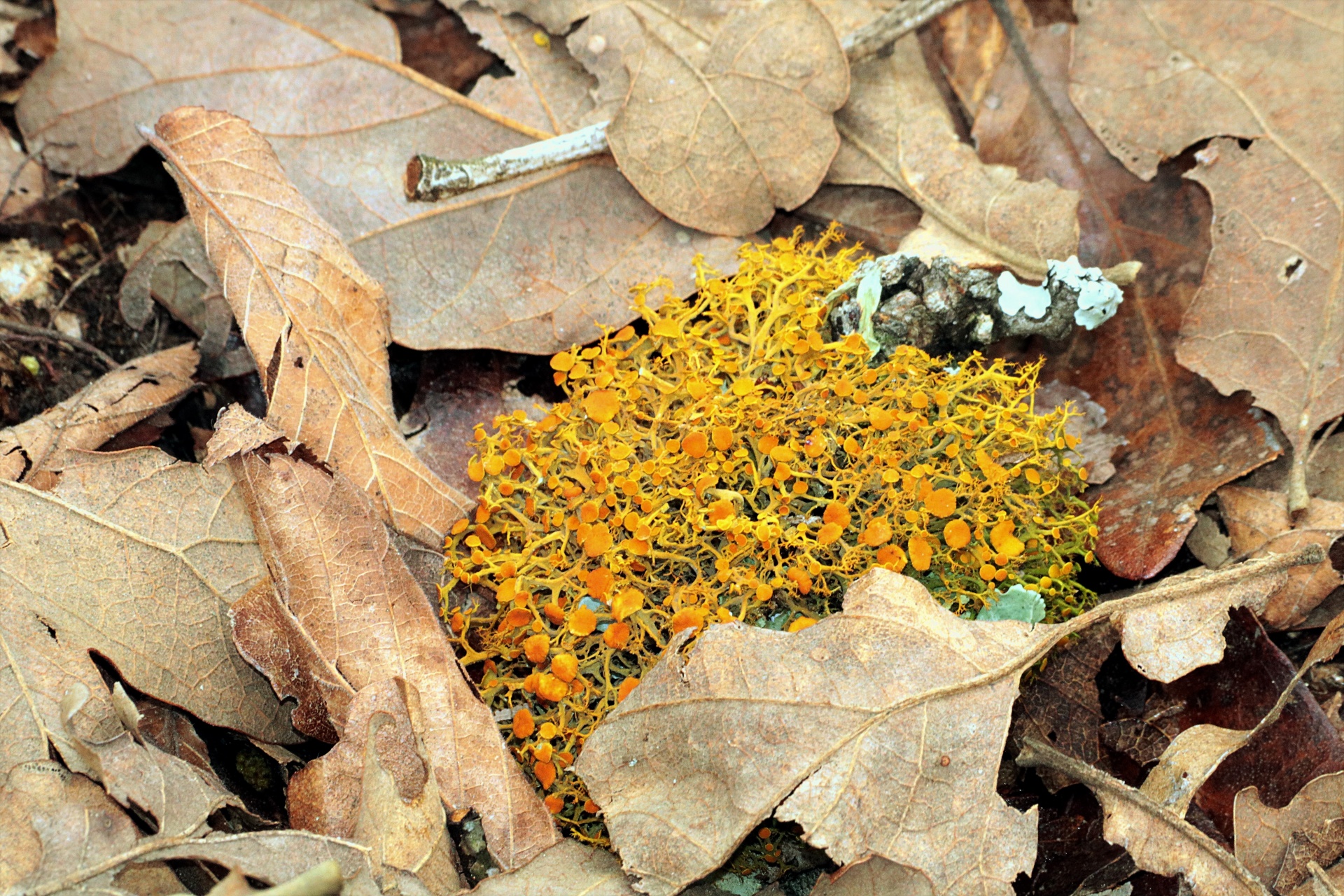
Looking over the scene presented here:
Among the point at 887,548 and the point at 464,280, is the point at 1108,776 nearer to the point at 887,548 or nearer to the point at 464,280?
the point at 887,548

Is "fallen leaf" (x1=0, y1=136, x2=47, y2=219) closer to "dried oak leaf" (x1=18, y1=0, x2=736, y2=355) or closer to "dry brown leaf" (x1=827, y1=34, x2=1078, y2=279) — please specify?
"dried oak leaf" (x1=18, y1=0, x2=736, y2=355)

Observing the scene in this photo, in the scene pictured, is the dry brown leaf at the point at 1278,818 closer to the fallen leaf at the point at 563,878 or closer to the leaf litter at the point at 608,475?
the leaf litter at the point at 608,475

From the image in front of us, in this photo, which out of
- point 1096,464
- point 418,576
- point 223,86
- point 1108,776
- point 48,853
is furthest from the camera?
point 223,86

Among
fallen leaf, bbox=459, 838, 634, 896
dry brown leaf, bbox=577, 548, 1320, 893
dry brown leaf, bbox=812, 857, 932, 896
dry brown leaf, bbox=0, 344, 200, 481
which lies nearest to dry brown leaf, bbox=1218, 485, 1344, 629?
dry brown leaf, bbox=577, 548, 1320, 893

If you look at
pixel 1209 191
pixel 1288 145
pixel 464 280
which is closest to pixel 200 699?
pixel 464 280

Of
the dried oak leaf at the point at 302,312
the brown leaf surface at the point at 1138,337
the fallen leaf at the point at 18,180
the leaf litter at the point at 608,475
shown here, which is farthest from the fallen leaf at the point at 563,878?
the fallen leaf at the point at 18,180

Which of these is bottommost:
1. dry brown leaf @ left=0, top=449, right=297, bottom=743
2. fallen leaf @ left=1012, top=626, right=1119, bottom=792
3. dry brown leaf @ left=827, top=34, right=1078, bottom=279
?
fallen leaf @ left=1012, top=626, right=1119, bottom=792
